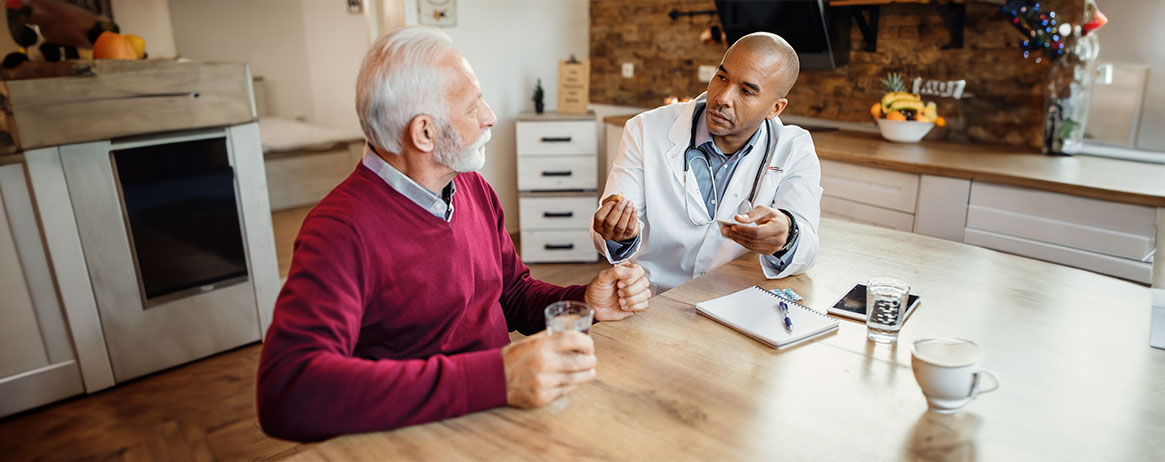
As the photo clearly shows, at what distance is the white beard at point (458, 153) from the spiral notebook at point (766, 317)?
0.53m

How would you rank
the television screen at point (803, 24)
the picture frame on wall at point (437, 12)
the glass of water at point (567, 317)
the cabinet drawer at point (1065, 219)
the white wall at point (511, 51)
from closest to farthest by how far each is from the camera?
the glass of water at point (567, 317), the cabinet drawer at point (1065, 219), the television screen at point (803, 24), the picture frame on wall at point (437, 12), the white wall at point (511, 51)

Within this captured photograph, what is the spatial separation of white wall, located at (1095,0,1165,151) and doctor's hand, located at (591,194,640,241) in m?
2.54

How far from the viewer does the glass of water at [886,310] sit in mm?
1229

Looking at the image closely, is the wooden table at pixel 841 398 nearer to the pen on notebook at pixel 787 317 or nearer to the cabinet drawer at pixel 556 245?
the pen on notebook at pixel 787 317

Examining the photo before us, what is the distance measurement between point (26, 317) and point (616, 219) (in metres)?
2.27

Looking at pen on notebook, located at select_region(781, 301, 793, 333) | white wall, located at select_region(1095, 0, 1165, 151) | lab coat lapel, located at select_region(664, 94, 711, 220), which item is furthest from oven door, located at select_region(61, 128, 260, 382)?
white wall, located at select_region(1095, 0, 1165, 151)

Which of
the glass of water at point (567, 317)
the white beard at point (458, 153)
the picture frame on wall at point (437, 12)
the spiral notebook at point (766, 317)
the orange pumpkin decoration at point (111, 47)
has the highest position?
the picture frame on wall at point (437, 12)

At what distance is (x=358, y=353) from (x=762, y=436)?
2.40 ft

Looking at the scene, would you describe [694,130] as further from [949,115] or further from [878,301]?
[949,115]

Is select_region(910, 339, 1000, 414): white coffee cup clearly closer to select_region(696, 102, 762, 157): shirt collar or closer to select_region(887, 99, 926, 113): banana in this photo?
select_region(696, 102, 762, 157): shirt collar

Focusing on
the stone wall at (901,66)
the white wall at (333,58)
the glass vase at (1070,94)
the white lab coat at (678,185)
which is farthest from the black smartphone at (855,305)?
the white wall at (333,58)

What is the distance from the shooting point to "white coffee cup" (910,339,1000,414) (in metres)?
0.98

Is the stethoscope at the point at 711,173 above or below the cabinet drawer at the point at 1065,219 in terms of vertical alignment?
above

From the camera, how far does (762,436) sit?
3.12 ft
